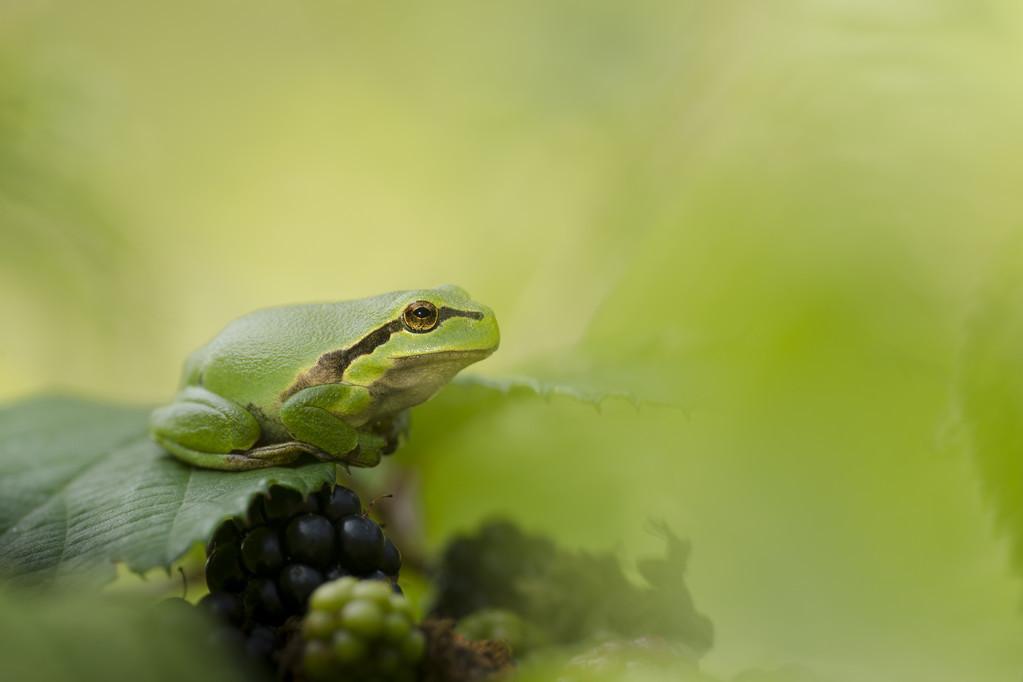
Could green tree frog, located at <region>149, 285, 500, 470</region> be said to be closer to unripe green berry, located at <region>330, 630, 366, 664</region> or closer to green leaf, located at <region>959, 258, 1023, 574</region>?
unripe green berry, located at <region>330, 630, 366, 664</region>

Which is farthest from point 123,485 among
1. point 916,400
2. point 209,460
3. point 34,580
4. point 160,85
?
point 160,85

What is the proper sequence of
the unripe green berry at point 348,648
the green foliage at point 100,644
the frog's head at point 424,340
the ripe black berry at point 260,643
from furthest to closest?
the frog's head at point 424,340 → the ripe black berry at point 260,643 → the unripe green berry at point 348,648 → the green foliage at point 100,644

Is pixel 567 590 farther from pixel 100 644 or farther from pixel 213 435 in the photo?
pixel 100 644

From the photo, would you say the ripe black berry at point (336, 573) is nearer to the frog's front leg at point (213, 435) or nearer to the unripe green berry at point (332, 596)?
the unripe green berry at point (332, 596)

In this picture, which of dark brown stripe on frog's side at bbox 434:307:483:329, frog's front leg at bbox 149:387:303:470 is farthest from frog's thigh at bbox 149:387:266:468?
dark brown stripe on frog's side at bbox 434:307:483:329

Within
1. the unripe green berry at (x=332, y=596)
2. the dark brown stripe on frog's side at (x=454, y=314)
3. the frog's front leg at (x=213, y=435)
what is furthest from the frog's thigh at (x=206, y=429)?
the unripe green berry at (x=332, y=596)

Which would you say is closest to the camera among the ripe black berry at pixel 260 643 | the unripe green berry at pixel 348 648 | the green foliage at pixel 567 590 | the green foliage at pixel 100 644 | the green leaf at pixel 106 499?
the green foliage at pixel 100 644
